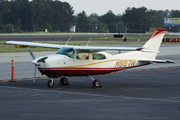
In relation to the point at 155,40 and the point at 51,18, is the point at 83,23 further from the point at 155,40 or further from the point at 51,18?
the point at 155,40

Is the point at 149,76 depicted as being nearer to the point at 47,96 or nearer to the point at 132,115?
the point at 47,96

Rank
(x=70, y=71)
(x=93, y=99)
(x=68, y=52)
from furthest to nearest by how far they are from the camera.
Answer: (x=68, y=52) < (x=70, y=71) < (x=93, y=99)

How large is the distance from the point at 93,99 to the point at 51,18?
496 feet

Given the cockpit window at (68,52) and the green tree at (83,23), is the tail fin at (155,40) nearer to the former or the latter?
the cockpit window at (68,52)

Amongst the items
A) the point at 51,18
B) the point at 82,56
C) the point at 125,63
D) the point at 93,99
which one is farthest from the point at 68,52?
the point at 51,18

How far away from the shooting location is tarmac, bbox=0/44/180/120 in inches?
422

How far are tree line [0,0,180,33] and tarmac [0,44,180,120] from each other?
409 ft

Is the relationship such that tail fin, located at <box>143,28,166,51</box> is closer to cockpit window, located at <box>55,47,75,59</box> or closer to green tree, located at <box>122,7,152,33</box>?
cockpit window, located at <box>55,47,75,59</box>

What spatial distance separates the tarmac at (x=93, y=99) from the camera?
35.2ft

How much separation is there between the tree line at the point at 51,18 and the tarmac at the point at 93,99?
12463 cm

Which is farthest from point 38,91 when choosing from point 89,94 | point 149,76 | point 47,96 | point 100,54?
point 149,76

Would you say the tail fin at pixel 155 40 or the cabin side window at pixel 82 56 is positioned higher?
the tail fin at pixel 155 40

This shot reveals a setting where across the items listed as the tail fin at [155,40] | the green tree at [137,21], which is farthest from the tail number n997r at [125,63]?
the green tree at [137,21]

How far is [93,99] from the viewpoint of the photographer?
13609 millimetres
